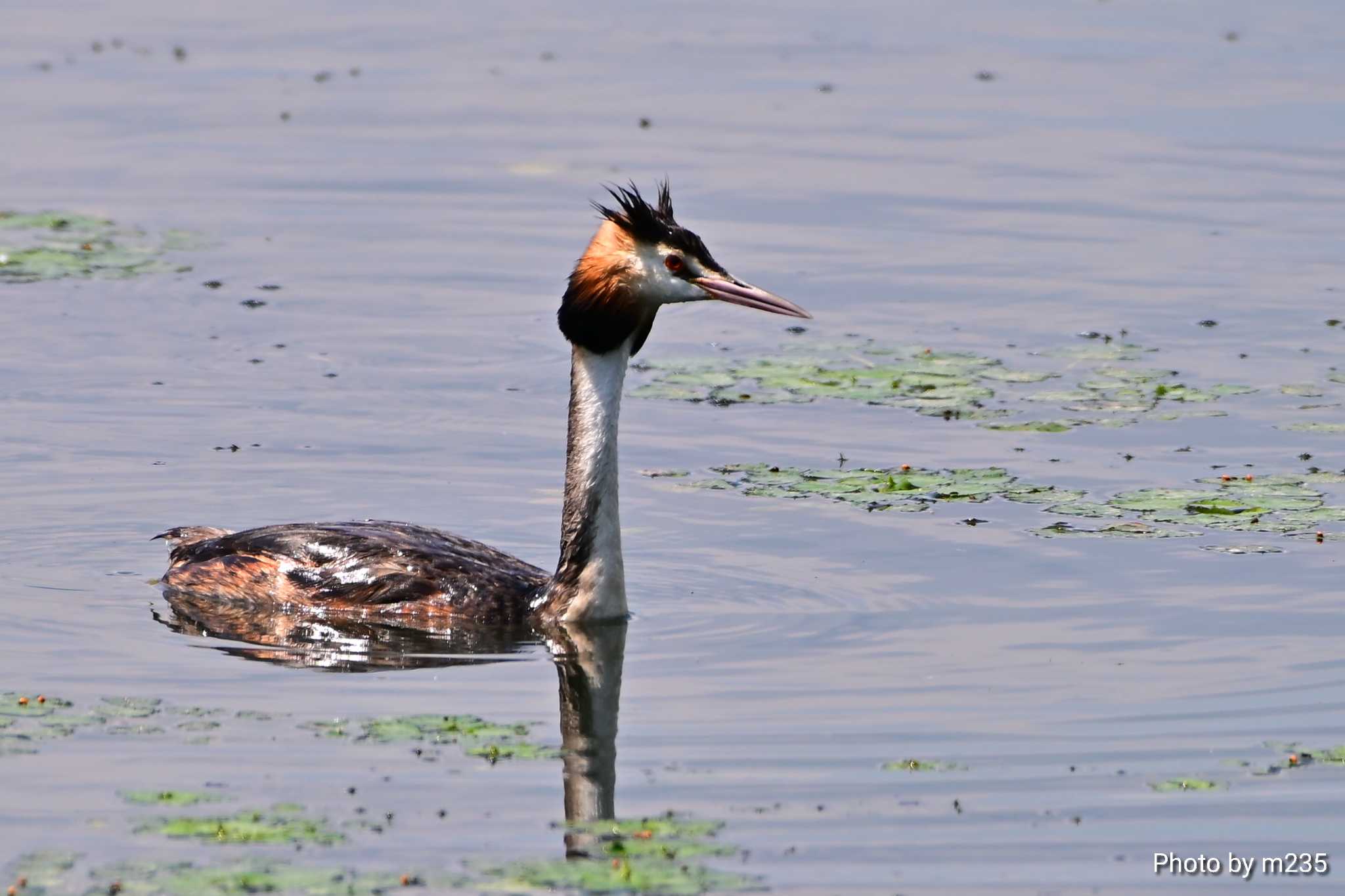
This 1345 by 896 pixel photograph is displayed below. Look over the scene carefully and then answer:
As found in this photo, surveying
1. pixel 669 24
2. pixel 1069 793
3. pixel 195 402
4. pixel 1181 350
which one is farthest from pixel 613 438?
pixel 669 24

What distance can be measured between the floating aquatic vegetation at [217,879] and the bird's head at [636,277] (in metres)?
3.94

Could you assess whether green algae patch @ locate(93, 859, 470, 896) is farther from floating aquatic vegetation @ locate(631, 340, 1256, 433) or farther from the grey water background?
floating aquatic vegetation @ locate(631, 340, 1256, 433)

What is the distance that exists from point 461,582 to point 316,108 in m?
14.7

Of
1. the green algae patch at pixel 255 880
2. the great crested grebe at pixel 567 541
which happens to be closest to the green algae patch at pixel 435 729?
the green algae patch at pixel 255 880

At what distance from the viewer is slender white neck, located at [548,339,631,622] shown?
12.0m

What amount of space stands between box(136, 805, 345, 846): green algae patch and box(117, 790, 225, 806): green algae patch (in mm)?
177

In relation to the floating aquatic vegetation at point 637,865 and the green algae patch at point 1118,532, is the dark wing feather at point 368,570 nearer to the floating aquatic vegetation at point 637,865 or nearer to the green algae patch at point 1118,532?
the green algae patch at point 1118,532

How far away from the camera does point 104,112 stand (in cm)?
2522

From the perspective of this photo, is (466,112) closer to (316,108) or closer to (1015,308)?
(316,108)

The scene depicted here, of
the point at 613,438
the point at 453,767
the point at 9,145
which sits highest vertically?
the point at 9,145

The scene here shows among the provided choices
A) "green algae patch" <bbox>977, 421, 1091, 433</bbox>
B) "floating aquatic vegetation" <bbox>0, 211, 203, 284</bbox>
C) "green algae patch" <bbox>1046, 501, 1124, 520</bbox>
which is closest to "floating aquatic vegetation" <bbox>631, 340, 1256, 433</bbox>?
"green algae patch" <bbox>977, 421, 1091, 433</bbox>

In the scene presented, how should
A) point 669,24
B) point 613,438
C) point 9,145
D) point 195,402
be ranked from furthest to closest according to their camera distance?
1. point 669,24
2. point 9,145
3. point 195,402
4. point 613,438

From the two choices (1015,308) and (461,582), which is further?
(1015,308)

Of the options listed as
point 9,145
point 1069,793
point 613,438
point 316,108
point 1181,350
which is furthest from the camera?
point 316,108
